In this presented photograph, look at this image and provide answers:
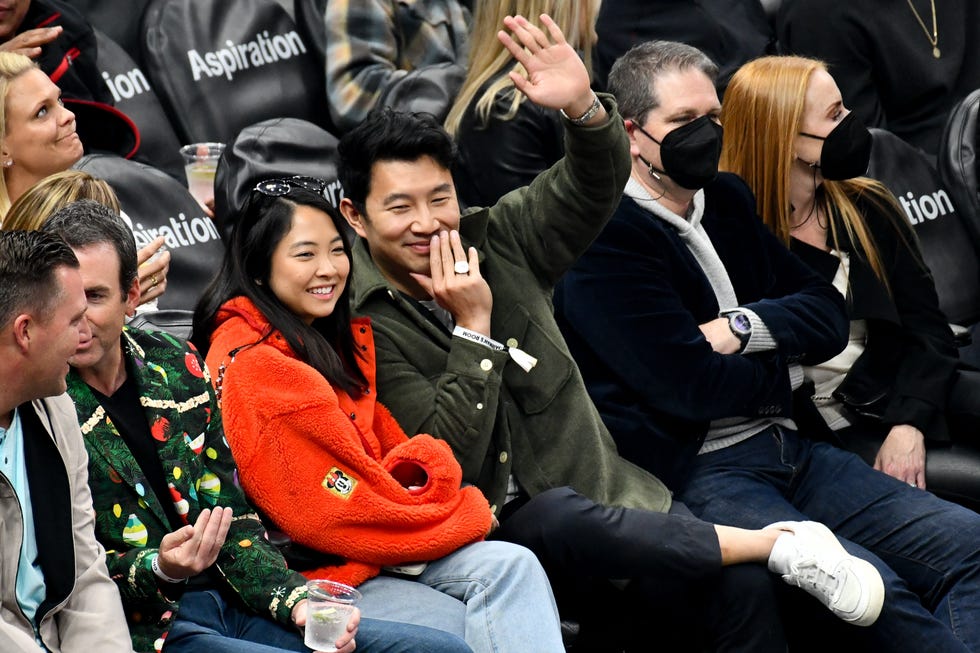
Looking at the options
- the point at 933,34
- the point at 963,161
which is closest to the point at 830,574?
the point at 963,161

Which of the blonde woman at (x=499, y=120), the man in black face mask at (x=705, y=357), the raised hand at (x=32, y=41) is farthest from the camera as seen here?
the blonde woman at (x=499, y=120)

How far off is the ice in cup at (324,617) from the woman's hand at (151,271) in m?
0.91

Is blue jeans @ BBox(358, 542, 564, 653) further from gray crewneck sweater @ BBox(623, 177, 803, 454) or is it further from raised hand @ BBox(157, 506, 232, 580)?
gray crewneck sweater @ BBox(623, 177, 803, 454)

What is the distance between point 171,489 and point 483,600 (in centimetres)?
63

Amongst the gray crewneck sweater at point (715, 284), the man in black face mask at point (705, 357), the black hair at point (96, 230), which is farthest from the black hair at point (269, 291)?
the gray crewneck sweater at point (715, 284)

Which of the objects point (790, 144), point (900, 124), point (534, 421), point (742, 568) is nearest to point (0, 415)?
point (534, 421)

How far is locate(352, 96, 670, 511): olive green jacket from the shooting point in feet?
10.5

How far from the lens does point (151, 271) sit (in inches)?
129

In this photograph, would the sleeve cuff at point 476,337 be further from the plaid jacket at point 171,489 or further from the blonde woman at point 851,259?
the blonde woman at point 851,259

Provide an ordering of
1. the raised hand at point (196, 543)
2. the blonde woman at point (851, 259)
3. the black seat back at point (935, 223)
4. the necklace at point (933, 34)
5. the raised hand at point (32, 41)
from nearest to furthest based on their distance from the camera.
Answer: the raised hand at point (196, 543)
the blonde woman at point (851, 259)
the raised hand at point (32, 41)
the black seat back at point (935, 223)
the necklace at point (933, 34)

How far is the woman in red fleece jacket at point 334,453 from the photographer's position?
2.90 meters

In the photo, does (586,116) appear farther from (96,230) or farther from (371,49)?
(371,49)

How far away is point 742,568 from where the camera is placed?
10.5ft

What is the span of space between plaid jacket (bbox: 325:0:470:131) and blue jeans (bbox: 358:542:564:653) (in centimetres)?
190
